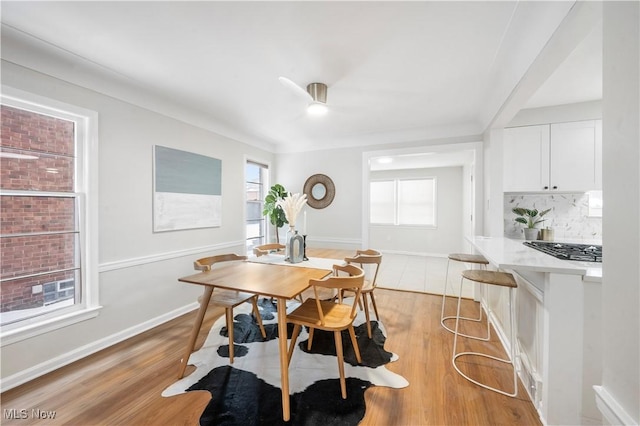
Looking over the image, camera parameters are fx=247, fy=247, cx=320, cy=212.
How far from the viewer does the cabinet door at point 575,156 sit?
2.75 meters

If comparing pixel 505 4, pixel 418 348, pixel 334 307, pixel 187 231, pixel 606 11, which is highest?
pixel 505 4

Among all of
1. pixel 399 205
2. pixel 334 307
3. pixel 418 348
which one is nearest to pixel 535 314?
pixel 418 348

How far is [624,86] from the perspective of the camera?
0.75 metres

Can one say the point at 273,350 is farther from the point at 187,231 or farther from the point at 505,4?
the point at 505,4

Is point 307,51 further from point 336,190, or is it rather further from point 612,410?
point 336,190

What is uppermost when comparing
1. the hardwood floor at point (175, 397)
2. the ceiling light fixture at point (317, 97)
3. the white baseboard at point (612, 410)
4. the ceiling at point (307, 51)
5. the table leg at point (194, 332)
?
the ceiling at point (307, 51)

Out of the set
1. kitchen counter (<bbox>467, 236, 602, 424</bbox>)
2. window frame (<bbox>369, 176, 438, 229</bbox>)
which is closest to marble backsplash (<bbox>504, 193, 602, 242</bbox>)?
kitchen counter (<bbox>467, 236, 602, 424</bbox>)

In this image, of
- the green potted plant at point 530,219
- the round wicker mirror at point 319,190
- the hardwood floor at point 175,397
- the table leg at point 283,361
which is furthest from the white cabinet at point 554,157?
the table leg at point 283,361

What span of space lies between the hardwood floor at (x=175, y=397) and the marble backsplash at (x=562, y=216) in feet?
5.63

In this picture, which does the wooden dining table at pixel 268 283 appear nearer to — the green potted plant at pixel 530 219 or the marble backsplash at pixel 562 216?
the green potted plant at pixel 530 219

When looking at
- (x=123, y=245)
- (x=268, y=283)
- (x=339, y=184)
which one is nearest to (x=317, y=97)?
(x=268, y=283)

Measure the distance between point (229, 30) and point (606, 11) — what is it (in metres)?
1.89

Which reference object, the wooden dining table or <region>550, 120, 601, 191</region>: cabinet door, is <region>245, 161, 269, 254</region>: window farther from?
<region>550, 120, 601, 191</region>: cabinet door

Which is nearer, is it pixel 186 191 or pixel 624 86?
pixel 624 86
